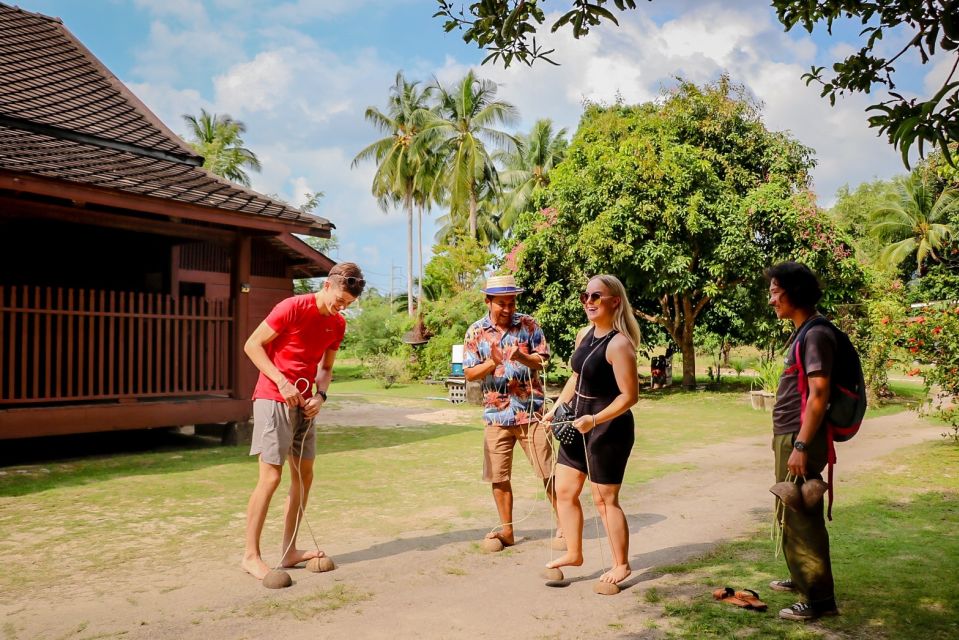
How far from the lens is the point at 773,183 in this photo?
17672mm

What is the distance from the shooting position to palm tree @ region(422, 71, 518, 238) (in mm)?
34594

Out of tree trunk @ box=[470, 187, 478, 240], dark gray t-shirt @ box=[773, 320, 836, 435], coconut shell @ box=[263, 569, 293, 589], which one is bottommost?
coconut shell @ box=[263, 569, 293, 589]

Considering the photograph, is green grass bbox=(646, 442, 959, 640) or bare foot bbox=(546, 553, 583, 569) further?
bare foot bbox=(546, 553, 583, 569)

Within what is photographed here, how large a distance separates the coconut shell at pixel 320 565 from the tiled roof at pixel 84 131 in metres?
5.76

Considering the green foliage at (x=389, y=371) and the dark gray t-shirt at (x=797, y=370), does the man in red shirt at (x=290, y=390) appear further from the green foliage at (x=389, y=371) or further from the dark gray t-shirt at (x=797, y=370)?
the green foliage at (x=389, y=371)

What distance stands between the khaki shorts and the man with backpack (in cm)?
160

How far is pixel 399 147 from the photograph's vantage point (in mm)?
38625

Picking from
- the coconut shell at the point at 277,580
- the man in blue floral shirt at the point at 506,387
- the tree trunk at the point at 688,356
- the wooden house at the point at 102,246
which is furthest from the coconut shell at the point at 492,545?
the tree trunk at the point at 688,356

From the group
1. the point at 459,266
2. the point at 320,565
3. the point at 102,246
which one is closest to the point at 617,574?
the point at 320,565

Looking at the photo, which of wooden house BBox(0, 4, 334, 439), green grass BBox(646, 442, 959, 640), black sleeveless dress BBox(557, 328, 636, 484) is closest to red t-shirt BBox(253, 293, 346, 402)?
black sleeveless dress BBox(557, 328, 636, 484)

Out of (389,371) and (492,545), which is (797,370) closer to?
(492,545)

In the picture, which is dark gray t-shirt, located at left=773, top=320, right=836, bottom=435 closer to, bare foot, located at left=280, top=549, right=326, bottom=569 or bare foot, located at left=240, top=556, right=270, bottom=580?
bare foot, located at left=280, top=549, right=326, bottom=569

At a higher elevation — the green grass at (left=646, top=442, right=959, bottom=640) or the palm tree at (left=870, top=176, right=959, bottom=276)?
the palm tree at (left=870, top=176, right=959, bottom=276)

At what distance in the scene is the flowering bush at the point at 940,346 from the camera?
941cm
